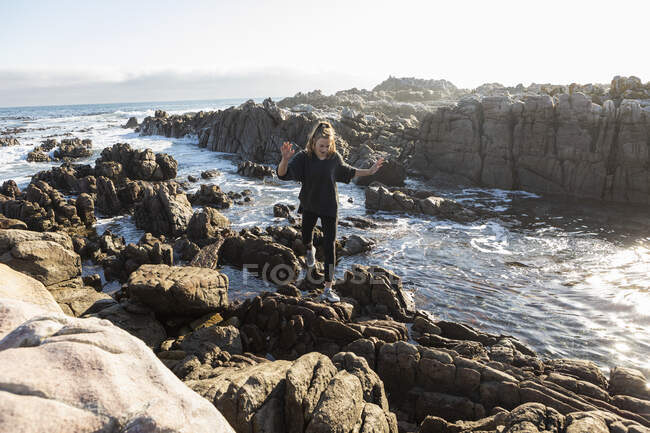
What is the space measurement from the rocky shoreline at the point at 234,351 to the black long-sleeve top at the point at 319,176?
7.03ft

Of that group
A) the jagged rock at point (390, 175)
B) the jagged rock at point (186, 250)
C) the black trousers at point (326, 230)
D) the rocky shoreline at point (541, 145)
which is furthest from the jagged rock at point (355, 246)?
the rocky shoreline at point (541, 145)

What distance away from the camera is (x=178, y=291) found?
726 centimetres

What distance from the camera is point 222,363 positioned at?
5.68 meters

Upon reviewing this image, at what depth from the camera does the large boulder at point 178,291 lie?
7.26 meters

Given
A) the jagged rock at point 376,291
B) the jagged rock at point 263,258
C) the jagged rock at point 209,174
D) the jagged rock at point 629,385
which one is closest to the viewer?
the jagged rock at point 629,385

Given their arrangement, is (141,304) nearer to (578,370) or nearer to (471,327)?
(471,327)

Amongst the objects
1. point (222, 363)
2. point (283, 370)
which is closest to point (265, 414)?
point (283, 370)

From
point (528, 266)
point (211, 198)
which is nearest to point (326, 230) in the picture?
point (528, 266)

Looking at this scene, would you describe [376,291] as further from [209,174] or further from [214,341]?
[209,174]

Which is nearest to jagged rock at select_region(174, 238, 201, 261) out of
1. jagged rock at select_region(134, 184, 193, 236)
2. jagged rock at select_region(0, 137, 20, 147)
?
jagged rock at select_region(134, 184, 193, 236)

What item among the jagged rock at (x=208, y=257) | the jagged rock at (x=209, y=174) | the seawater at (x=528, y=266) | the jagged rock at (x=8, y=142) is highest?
the jagged rock at (x=8, y=142)

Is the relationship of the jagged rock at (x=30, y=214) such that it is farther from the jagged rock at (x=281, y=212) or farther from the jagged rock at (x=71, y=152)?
the jagged rock at (x=71, y=152)

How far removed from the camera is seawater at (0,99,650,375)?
8359mm

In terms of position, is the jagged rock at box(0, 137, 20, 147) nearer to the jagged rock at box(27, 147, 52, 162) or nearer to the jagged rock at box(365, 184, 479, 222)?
the jagged rock at box(27, 147, 52, 162)
